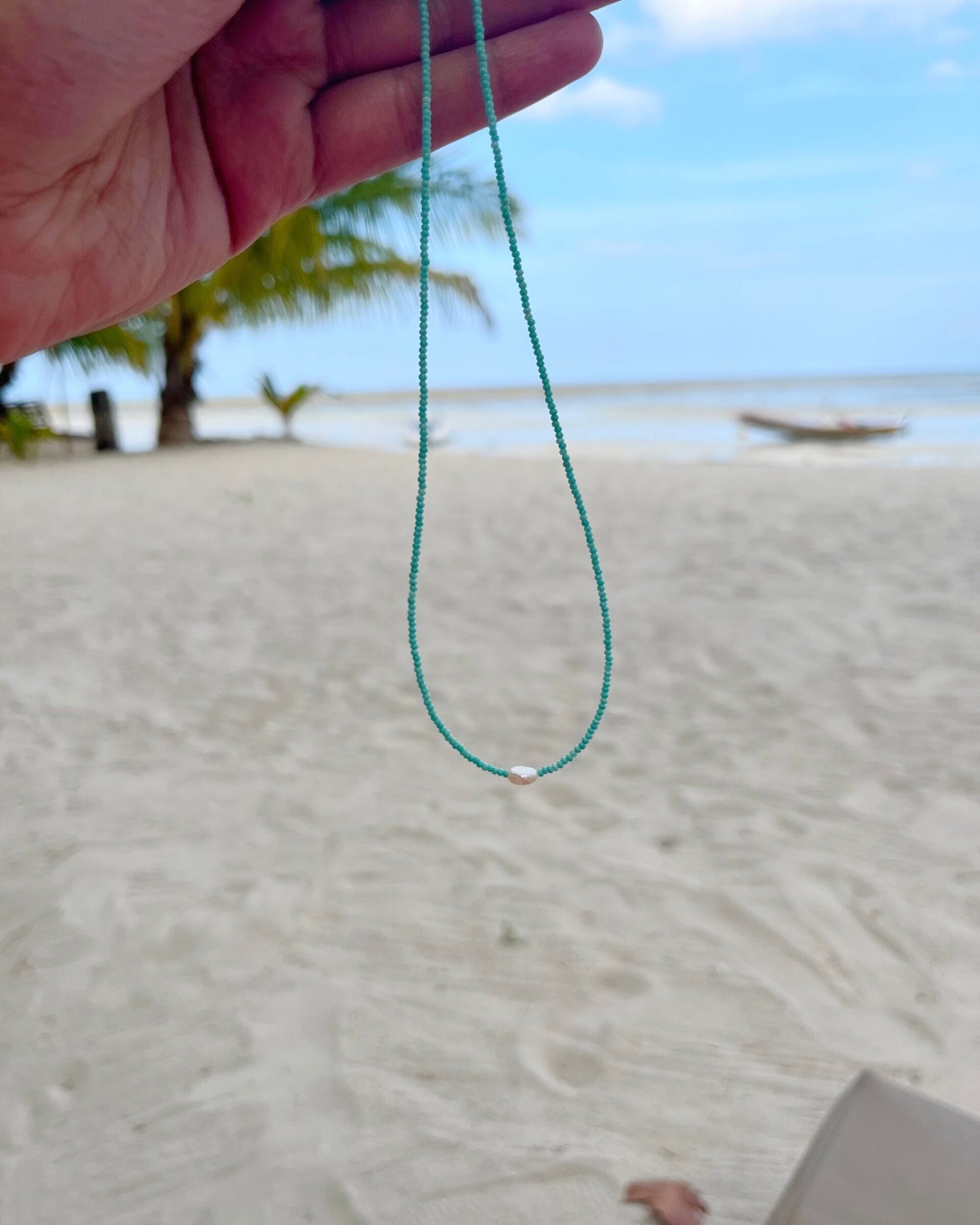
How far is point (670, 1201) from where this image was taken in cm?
167

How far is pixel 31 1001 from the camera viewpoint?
2.18 metres

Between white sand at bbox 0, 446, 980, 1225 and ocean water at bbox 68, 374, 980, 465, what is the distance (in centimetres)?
731

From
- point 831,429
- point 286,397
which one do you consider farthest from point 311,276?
point 831,429

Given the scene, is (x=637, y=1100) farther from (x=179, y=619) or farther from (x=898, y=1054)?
(x=179, y=619)

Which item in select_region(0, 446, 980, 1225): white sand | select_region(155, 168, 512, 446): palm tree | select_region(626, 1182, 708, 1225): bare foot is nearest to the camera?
select_region(626, 1182, 708, 1225): bare foot

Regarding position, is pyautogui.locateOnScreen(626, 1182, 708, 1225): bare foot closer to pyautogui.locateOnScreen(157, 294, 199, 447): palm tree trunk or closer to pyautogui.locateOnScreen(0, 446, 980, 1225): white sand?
pyautogui.locateOnScreen(0, 446, 980, 1225): white sand

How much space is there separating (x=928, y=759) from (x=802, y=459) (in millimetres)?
9726

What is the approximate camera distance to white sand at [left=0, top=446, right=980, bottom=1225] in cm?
180

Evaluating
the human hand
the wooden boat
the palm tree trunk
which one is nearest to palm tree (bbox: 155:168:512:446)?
the palm tree trunk

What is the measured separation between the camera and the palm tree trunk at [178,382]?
509 inches

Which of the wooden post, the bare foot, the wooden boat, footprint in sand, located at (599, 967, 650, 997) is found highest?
the wooden post

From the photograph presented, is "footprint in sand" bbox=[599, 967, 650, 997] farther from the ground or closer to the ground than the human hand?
closer to the ground

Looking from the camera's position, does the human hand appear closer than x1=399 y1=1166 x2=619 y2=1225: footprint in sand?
Yes

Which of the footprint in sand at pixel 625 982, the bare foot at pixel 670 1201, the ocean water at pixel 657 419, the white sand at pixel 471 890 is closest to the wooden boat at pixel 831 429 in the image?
the ocean water at pixel 657 419
